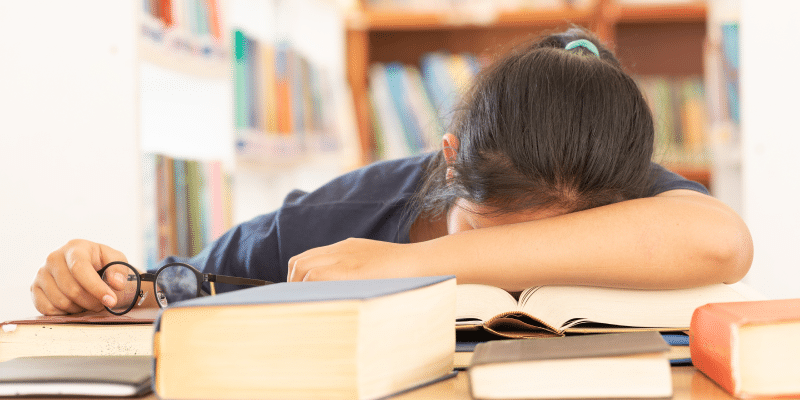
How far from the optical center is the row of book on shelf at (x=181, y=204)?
1212mm

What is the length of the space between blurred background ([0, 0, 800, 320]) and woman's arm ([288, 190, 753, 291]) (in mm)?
446

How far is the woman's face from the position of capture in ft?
2.24

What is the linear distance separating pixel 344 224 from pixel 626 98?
43 cm

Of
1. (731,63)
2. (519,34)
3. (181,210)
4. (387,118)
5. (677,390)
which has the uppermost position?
(519,34)

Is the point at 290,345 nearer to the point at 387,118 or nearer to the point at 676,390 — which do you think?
the point at 676,390

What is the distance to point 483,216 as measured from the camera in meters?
0.71

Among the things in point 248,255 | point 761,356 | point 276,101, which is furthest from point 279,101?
point 761,356

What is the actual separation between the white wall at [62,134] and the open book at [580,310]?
2.60 ft

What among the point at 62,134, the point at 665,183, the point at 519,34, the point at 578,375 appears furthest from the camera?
the point at 519,34

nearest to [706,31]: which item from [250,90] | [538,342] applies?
[250,90]

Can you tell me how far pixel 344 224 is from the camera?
919mm

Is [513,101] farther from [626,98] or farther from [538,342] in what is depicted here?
[538,342]

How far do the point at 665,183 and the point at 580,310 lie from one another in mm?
375

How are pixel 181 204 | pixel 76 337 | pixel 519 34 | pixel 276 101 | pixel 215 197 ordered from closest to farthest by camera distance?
pixel 76 337, pixel 181 204, pixel 215 197, pixel 276 101, pixel 519 34
